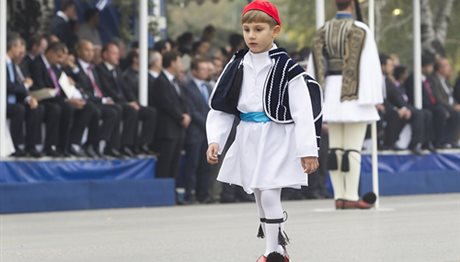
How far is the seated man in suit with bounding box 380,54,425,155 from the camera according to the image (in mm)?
20094

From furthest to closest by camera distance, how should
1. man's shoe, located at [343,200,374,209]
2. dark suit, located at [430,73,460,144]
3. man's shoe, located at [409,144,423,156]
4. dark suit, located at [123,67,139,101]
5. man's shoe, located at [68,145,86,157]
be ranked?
dark suit, located at [430,73,460,144] → man's shoe, located at [409,144,423,156] → dark suit, located at [123,67,139,101] → man's shoe, located at [68,145,86,157] → man's shoe, located at [343,200,374,209]

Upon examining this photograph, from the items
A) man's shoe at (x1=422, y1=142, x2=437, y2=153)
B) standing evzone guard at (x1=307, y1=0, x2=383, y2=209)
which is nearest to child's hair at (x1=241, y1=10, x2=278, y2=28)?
standing evzone guard at (x1=307, y1=0, x2=383, y2=209)

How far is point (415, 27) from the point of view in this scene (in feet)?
70.5

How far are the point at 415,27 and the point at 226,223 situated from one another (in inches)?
360

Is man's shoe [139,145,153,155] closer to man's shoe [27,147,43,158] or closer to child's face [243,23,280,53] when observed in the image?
man's shoe [27,147,43,158]

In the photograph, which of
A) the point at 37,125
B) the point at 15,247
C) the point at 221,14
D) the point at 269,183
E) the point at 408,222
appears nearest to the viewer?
the point at 269,183

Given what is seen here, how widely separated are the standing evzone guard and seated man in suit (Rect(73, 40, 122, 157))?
357cm

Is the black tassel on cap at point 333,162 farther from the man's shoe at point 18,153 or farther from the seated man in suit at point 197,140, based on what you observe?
the man's shoe at point 18,153

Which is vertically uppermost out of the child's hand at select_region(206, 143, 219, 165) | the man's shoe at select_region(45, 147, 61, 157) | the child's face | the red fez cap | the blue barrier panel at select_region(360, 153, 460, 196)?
the red fez cap

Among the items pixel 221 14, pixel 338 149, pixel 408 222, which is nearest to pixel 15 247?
pixel 408 222

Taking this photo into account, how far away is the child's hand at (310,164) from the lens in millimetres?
8250

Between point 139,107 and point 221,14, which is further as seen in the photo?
point 221,14

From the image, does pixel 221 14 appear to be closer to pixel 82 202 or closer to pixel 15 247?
pixel 82 202

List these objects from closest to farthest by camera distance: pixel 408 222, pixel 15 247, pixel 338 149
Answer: pixel 15 247
pixel 408 222
pixel 338 149
